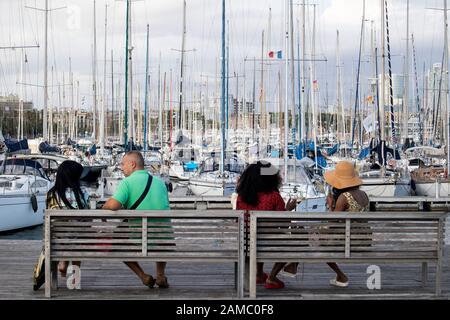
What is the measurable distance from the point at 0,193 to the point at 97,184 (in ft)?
24.9

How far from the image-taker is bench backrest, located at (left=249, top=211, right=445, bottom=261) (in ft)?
27.9

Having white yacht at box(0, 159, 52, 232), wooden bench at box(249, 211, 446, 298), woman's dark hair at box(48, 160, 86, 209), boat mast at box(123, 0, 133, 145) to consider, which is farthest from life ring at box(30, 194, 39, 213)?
wooden bench at box(249, 211, 446, 298)

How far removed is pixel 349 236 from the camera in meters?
8.57

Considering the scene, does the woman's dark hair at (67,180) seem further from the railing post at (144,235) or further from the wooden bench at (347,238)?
the wooden bench at (347,238)

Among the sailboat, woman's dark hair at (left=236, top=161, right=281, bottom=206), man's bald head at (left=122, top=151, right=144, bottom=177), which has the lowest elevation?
the sailboat

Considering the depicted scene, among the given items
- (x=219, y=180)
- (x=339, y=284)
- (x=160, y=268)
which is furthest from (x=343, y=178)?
(x=219, y=180)

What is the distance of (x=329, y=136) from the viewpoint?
2630 inches

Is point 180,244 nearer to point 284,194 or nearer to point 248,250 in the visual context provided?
point 248,250

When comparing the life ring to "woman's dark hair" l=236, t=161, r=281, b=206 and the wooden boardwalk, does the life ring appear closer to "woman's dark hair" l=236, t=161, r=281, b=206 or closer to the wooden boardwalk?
the wooden boardwalk

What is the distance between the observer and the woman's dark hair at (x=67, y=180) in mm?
9094

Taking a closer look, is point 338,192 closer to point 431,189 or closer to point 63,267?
point 63,267

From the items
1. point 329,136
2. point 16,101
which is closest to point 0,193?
point 16,101

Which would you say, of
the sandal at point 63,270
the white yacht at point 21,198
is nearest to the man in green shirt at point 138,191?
the sandal at point 63,270

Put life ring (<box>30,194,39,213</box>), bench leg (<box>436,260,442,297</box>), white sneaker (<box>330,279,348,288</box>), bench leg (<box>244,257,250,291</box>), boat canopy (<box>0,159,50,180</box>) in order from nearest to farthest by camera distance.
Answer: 1. bench leg (<box>436,260,442,297</box>)
2. bench leg (<box>244,257,250,291</box>)
3. white sneaker (<box>330,279,348,288</box>)
4. life ring (<box>30,194,39,213</box>)
5. boat canopy (<box>0,159,50,180</box>)
